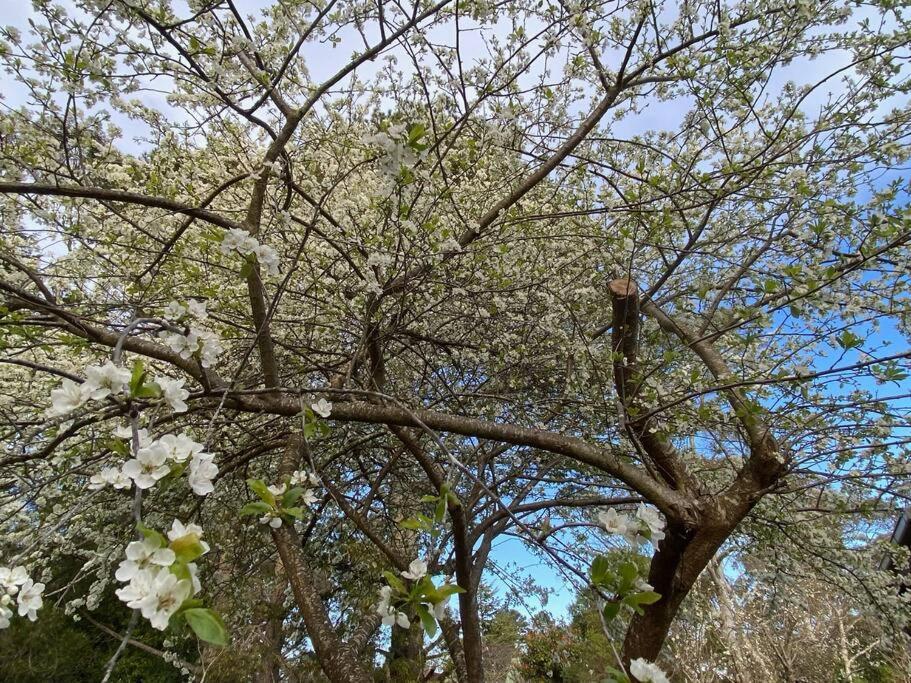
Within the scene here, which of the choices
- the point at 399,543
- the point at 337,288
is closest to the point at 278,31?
the point at 337,288

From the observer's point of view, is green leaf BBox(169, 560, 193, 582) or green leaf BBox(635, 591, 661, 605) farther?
green leaf BBox(635, 591, 661, 605)

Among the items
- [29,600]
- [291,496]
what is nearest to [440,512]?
[291,496]

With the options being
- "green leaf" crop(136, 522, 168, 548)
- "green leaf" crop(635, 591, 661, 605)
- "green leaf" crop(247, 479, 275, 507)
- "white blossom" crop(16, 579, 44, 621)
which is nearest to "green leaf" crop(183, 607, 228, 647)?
"green leaf" crop(136, 522, 168, 548)

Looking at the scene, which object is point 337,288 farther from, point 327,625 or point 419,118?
point 327,625

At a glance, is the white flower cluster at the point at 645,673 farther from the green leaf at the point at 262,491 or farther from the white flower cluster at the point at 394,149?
the white flower cluster at the point at 394,149

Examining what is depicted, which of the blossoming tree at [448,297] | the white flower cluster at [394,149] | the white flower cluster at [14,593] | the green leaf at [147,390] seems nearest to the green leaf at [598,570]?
the blossoming tree at [448,297]

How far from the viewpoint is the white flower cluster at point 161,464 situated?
99 centimetres

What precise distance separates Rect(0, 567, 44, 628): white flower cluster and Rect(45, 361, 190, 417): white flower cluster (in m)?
0.36

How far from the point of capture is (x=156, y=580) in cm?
79

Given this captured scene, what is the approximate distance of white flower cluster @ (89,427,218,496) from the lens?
995mm

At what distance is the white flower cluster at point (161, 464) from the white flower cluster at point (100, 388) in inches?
3.9

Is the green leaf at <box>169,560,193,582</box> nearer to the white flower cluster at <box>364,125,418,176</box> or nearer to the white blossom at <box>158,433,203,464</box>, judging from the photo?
the white blossom at <box>158,433,203,464</box>

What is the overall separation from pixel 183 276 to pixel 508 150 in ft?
8.74

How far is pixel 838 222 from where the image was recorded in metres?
2.77
